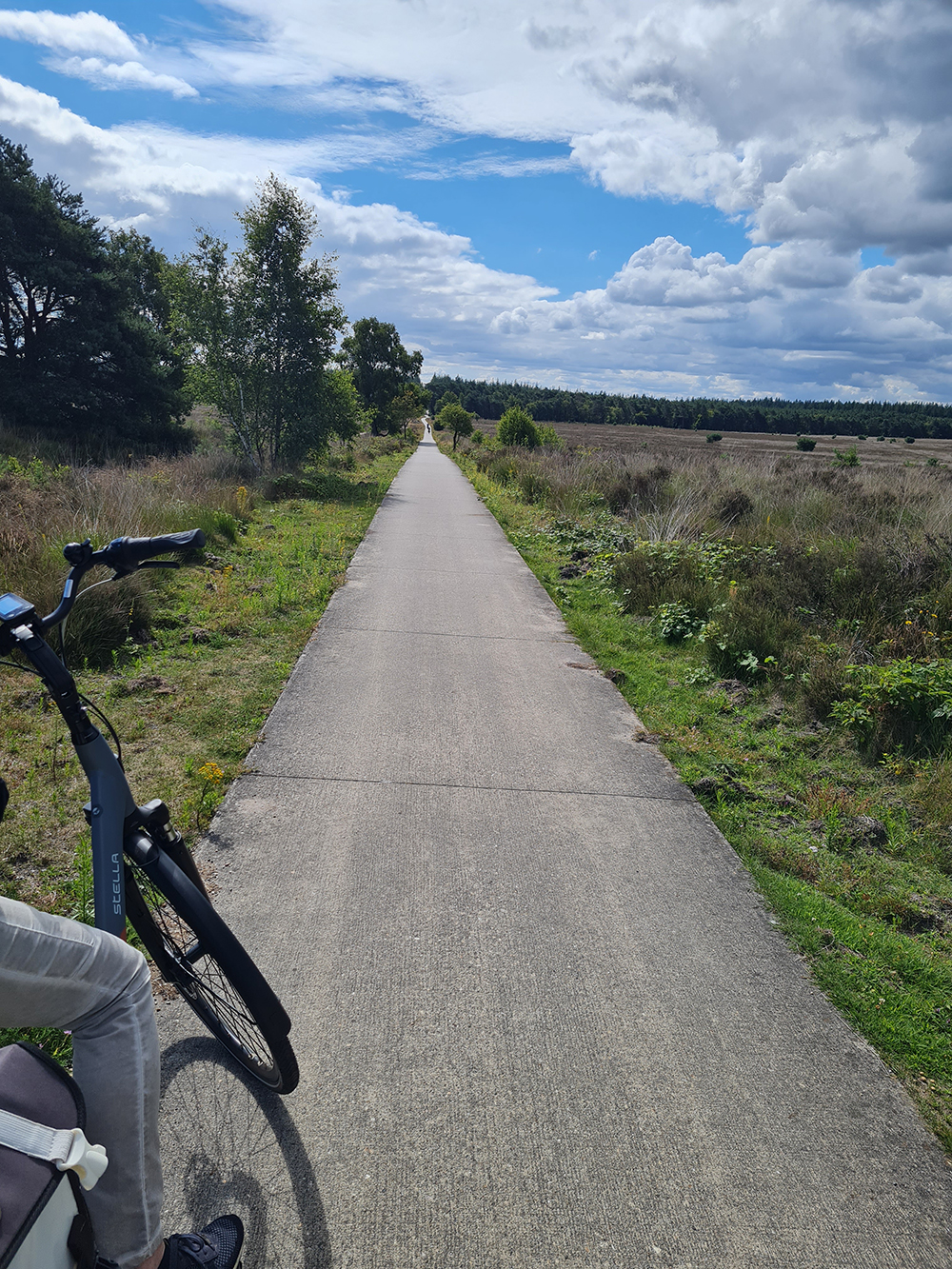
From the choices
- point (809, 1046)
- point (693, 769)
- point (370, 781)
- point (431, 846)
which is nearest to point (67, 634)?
point (370, 781)

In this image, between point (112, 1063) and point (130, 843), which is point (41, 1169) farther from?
point (130, 843)

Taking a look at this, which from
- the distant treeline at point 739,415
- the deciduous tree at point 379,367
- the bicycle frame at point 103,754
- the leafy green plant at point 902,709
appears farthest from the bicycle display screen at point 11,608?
the distant treeline at point 739,415

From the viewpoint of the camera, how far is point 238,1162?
211 centimetres

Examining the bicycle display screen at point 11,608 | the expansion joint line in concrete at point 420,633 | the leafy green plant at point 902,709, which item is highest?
the bicycle display screen at point 11,608

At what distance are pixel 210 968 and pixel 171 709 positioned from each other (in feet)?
11.0

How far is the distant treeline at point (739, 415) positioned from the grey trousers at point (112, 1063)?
102 meters

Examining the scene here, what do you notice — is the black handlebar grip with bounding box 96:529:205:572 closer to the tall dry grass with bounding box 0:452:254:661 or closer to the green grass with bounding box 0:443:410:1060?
the green grass with bounding box 0:443:410:1060

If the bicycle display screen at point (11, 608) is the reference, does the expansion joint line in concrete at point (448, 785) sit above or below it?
below

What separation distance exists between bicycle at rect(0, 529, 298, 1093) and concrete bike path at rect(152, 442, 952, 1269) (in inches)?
13.0

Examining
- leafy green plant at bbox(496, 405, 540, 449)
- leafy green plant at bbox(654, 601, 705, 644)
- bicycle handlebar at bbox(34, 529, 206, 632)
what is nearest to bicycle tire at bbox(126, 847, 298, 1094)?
bicycle handlebar at bbox(34, 529, 206, 632)

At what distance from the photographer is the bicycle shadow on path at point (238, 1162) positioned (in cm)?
192

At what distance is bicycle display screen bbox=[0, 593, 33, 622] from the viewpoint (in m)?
1.87

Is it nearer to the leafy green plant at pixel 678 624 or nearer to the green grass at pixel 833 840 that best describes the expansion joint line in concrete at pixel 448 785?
the green grass at pixel 833 840

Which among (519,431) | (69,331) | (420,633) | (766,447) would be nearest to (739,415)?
(766,447)
